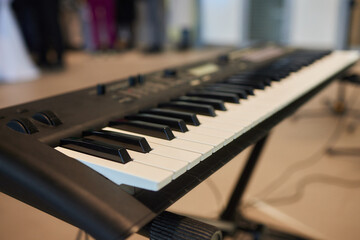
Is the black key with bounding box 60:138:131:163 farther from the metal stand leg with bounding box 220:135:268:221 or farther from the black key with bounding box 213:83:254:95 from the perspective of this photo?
the metal stand leg with bounding box 220:135:268:221

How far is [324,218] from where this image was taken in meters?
1.38

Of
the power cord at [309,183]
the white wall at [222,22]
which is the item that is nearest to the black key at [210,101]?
the power cord at [309,183]

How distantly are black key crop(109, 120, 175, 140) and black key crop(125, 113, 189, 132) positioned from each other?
22 millimetres

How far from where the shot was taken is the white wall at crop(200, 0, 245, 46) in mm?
5250

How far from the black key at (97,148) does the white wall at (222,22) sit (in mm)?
5032

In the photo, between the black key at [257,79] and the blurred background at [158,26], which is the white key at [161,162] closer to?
the black key at [257,79]

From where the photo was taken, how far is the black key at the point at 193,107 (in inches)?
24.6

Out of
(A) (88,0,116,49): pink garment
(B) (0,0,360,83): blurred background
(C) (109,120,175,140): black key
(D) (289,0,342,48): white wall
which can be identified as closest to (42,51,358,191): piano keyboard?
(C) (109,120,175,140): black key

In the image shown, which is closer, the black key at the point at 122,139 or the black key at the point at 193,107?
the black key at the point at 122,139

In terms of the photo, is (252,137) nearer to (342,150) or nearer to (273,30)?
(342,150)

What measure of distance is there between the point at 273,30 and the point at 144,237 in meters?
5.06

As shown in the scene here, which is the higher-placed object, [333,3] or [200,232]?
[333,3]

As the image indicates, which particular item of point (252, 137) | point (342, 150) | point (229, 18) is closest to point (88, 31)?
point (229, 18)

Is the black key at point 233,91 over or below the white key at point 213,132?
over
